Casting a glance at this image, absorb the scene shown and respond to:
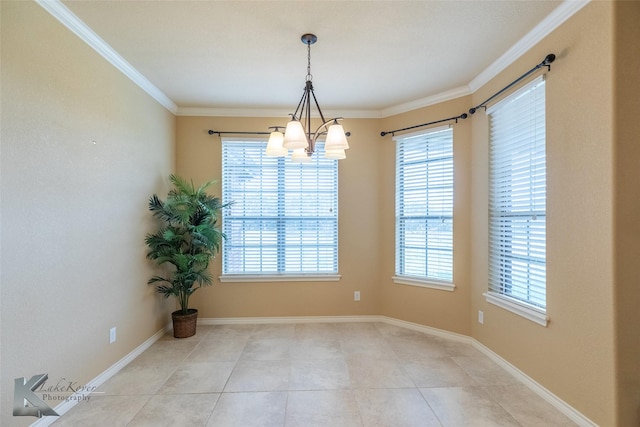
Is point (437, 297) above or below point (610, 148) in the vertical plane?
below

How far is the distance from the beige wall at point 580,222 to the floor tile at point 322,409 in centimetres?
147

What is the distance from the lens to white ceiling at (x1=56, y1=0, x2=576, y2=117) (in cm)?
202

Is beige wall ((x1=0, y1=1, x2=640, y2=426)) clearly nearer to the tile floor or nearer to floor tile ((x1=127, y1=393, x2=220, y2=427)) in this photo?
the tile floor

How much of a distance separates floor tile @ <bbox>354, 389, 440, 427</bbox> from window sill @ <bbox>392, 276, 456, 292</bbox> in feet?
4.44

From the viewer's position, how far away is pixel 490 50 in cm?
254

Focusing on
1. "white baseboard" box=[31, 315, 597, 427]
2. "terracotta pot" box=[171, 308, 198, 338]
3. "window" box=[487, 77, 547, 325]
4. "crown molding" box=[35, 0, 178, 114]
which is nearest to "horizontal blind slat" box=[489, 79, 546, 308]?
"window" box=[487, 77, 547, 325]

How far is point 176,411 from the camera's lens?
6.88 feet

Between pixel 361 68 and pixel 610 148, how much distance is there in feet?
6.43

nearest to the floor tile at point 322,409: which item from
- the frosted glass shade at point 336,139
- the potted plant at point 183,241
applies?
the potted plant at point 183,241

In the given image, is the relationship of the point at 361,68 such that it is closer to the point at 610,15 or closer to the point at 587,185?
the point at 610,15

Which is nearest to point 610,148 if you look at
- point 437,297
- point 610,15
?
point 610,15

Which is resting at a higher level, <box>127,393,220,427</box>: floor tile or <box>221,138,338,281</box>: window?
<box>221,138,338,281</box>: window

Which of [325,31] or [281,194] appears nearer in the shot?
[325,31]

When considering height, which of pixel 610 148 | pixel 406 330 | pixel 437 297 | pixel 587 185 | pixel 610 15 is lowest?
pixel 406 330
